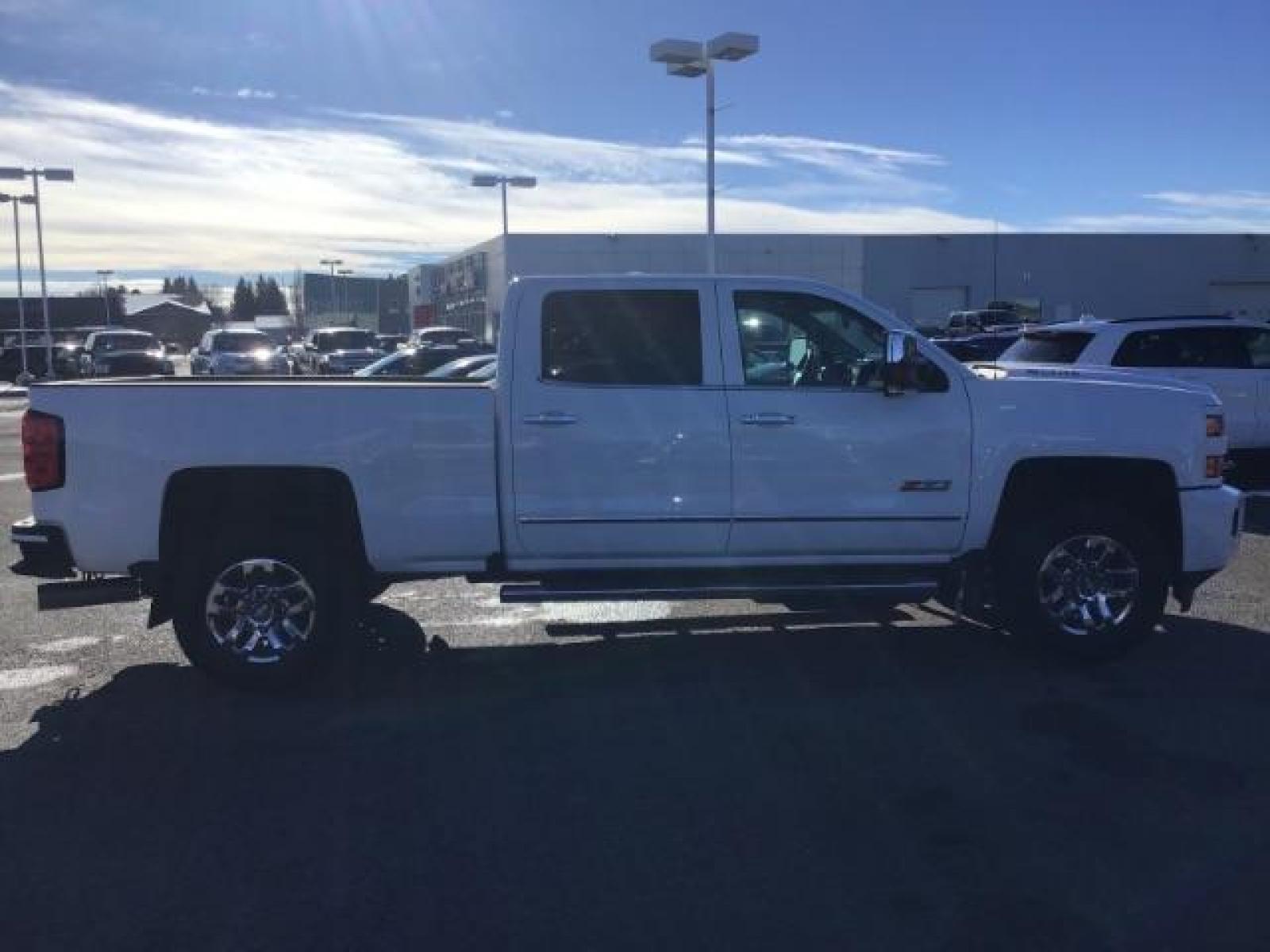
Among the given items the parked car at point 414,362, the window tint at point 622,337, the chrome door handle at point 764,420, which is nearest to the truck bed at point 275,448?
the window tint at point 622,337

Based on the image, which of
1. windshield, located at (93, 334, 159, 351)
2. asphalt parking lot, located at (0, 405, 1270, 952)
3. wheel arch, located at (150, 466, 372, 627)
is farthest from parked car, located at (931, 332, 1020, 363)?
windshield, located at (93, 334, 159, 351)

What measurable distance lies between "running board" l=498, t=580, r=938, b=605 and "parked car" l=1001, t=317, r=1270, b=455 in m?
6.13

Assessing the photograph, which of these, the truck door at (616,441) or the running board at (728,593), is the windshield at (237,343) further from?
the running board at (728,593)

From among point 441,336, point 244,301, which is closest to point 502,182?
point 441,336

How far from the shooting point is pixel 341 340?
119 ft

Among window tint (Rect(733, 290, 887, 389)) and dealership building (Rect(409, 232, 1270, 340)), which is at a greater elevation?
dealership building (Rect(409, 232, 1270, 340))

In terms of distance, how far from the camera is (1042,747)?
5.39m

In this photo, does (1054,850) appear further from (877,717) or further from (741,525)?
(741,525)

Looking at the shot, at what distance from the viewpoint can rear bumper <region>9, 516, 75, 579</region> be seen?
6066 mm

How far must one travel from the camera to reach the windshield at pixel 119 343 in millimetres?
35875

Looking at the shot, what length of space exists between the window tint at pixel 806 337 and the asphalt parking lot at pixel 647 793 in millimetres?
1625

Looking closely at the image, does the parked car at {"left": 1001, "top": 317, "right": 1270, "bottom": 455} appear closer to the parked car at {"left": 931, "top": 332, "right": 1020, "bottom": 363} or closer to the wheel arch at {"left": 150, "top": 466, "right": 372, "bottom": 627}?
the parked car at {"left": 931, "top": 332, "right": 1020, "bottom": 363}

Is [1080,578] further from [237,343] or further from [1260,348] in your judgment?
[237,343]

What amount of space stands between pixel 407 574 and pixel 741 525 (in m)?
1.78
